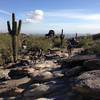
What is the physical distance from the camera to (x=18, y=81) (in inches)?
370

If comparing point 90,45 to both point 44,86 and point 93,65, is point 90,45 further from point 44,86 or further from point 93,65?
point 44,86

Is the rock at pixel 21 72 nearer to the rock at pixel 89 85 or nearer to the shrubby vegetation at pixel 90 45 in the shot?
the rock at pixel 89 85

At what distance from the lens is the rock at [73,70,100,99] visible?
5.96 meters

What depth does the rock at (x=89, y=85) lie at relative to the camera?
19.5ft

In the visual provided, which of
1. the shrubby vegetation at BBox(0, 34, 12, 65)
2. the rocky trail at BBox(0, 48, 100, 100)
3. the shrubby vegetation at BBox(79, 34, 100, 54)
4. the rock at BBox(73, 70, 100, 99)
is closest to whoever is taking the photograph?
the rock at BBox(73, 70, 100, 99)

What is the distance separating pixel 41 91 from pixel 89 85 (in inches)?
85.2

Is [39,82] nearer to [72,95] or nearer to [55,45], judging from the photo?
[72,95]

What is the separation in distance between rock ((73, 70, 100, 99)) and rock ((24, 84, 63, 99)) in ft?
4.00

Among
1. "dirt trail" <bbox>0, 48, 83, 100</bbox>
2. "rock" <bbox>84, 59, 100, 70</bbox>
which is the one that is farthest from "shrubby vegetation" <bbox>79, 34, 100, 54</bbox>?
"dirt trail" <bbox>0, 48, 83, 100</bbox>

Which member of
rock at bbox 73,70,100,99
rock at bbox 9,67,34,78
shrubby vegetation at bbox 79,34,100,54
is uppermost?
shrubby vegetation at bbox 79,34,100,54

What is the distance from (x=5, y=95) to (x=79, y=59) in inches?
184

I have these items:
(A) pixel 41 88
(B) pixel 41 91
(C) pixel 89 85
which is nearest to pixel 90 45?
(A) pixel 41 88

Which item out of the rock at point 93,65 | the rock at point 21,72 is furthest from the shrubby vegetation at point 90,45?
the rock at point 21,72

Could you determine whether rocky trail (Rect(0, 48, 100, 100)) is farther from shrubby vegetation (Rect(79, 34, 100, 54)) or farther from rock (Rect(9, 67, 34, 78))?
shrubby vegetation (Rect(79, 34, 100, 54))
